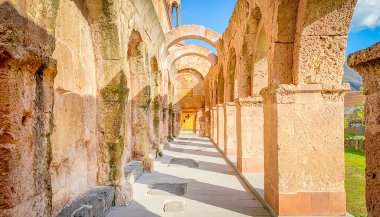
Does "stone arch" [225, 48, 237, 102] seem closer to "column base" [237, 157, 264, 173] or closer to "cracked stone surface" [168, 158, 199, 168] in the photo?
"cracked stone surface" [168, 158, 199, 168]

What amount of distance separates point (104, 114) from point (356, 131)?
942 inches

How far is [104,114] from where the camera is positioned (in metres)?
4.55

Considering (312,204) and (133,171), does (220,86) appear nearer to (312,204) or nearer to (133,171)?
(133,171)

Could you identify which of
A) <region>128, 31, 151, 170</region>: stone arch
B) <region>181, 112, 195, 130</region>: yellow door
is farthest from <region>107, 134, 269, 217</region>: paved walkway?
<region>181, 112, 195, 130</region>: yellow door

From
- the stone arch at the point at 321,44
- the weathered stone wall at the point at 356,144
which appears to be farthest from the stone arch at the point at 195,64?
the stone arch at the point at 321,44

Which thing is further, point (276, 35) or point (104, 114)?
point (104, 114)

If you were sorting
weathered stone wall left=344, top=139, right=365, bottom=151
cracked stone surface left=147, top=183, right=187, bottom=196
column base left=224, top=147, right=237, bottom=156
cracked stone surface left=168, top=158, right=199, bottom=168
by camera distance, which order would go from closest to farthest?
cracked stone surface left=147, top=183, right=187, bottom=196 → cracked stone surface left=168, top=158, right=199, bottom=168 → column base left=224, top=147, right=237, bottom=156 → weathered stone wall left=344, top=139, right=365, bottom=151

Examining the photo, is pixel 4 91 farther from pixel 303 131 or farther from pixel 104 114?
pixel 303 131

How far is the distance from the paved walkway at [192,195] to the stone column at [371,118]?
292 centimetres

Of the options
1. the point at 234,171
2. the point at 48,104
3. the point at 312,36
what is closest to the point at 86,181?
the point at 48,104

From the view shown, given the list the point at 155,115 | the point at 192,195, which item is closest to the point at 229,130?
the point at 155,115

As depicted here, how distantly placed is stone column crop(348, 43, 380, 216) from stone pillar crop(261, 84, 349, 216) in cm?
231

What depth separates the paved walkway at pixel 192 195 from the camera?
4305 mm

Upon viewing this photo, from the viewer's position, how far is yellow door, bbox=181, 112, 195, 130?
28.1 metres
